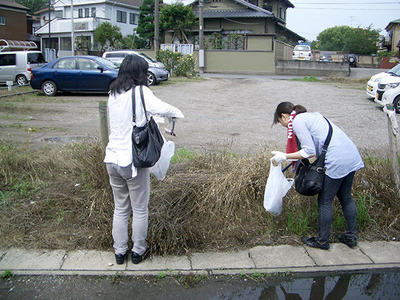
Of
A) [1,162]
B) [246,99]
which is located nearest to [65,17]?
[246,99]

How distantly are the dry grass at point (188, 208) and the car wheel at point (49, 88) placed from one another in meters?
10.9

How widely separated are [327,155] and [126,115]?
1.81m

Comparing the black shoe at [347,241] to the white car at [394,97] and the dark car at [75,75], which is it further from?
the dark car at [75,75]

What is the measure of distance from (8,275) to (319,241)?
2839 mm

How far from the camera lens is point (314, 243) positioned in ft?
13.2

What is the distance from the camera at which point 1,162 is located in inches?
199

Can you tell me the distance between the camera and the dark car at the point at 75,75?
14578 millimetres

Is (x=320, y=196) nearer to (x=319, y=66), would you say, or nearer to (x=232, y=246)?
(x=232, y=246)

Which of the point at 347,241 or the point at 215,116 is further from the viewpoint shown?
the point at 215,116

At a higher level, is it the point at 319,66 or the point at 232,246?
the point at 319,66

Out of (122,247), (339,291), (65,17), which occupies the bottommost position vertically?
(339,291)

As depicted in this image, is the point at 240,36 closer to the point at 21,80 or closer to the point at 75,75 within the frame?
the point at 21,80

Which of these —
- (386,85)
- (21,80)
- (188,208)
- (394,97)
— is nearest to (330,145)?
(188,208)

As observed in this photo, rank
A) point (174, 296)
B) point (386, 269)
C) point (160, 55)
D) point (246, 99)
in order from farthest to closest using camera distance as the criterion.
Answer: point (160, 55) → point (246, 99) → point (386, 269) → point (174, 296)
